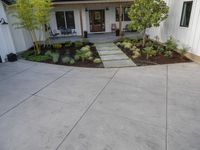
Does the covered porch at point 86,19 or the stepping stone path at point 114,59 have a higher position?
the covered porch at point 86,19

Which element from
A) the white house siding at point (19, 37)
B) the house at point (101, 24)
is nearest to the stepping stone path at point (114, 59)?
the house at point (101, 24)

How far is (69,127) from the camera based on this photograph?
2.88 m

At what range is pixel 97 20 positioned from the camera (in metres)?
14.4

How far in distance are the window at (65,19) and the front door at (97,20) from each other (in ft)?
5.85

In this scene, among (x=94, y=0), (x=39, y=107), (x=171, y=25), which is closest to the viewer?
(x=39, y=107)

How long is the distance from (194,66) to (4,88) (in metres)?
6.47

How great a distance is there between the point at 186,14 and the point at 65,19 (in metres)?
10.3

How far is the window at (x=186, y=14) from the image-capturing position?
20.3 ft

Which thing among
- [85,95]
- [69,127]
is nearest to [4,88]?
[85,95]

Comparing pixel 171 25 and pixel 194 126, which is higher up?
pixel 171 25

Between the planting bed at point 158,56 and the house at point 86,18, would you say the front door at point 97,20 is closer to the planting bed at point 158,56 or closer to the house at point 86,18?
the house at point 86,18

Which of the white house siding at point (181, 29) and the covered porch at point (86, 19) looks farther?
the covered porch at point (86, 19)

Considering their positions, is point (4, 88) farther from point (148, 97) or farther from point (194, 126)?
point (194, 126)

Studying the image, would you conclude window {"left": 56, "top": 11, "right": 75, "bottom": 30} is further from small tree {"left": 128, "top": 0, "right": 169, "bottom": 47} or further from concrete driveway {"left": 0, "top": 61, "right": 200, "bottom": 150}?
concrete driveway {"left": 0, "top": 61, "right": 200, "bottom": 150}
